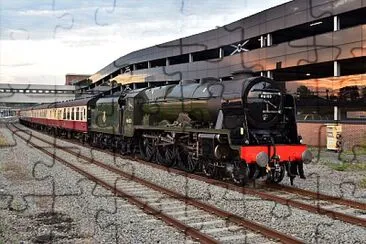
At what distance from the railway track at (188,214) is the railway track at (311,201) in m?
2.08

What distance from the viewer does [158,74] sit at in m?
47.6

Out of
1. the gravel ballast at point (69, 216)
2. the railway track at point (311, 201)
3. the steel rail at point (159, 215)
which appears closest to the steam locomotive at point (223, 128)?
the railway track at point (311, 201)

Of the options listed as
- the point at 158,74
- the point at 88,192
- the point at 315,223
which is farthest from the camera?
the point at 158,74

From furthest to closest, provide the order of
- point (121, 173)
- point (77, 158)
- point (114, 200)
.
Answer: point (77, 158) < point (121, 173) < point (114, 200)

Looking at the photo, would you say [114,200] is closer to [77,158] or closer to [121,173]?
[121,173]

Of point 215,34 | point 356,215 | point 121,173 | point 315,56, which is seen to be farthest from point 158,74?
point 356,215

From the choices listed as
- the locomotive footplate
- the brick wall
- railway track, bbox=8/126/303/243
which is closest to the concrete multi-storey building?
the brick wall

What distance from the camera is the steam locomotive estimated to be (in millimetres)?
14024

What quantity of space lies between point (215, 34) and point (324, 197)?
124 ft

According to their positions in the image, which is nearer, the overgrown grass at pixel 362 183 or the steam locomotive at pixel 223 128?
the steam locomotive at pixel 223 128

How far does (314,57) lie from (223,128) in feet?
70.5

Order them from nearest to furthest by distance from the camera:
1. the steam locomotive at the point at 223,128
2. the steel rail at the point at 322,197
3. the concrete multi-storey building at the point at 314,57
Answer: the steel rail at the point at 322,197 → the steam locomotive at the point at 223,128 → the concrete multi-storey building at the point at 314,57

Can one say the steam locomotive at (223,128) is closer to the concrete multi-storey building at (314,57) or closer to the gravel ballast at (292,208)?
the gravel ballast at (292,208)

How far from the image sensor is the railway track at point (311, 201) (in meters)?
10.2
